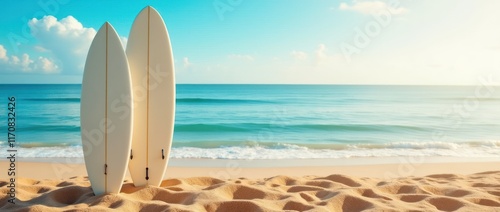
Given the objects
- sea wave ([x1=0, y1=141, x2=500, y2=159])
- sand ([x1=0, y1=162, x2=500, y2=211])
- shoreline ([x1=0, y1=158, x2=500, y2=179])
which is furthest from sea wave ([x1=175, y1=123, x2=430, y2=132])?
sand ([x1=0, y1=162, x2=500, y2=211])

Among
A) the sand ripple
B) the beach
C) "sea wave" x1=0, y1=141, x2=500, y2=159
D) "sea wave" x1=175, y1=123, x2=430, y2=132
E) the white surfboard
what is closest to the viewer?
the sand ripple

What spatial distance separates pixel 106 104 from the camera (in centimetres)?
333

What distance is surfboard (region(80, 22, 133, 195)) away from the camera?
3330 mm

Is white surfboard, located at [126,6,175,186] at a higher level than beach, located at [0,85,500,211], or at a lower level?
higher

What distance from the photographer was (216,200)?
305 cm

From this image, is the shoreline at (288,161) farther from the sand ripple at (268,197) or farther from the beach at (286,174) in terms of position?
the sand ripple at (268,197)

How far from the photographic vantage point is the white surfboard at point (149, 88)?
357 centimetres

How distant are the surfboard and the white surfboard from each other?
228 mm

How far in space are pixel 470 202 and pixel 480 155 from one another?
17.5 feet

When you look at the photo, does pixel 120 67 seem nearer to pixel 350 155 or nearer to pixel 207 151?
pixel 207 151

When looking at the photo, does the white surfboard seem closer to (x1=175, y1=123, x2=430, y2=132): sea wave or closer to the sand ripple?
the sand ripple

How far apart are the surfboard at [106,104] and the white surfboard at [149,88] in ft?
0.75

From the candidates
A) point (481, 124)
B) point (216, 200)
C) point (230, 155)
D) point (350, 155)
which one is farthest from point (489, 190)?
point (481, 124)

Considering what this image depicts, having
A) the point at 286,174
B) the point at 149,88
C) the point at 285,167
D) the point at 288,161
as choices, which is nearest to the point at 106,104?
the point at 149,88
